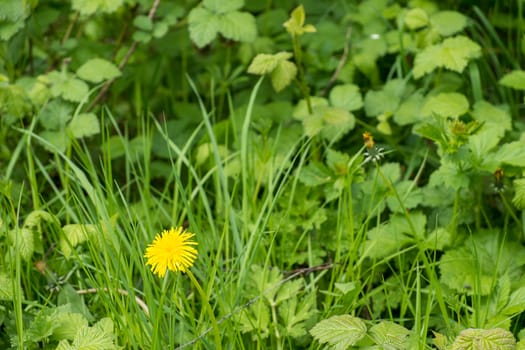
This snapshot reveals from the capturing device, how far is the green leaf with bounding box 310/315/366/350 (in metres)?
1.56

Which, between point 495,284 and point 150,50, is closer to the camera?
point 495,284

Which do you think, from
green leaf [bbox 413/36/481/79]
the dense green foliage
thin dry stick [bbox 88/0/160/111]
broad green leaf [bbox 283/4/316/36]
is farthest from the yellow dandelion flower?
thin dry stick [bbox 88/0/160/111]

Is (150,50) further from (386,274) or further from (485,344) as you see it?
(485,344)

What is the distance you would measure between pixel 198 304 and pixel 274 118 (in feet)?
2.80

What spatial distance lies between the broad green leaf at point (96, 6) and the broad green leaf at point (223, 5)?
29cm

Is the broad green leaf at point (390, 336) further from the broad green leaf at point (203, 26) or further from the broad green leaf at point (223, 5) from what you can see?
the broad green leaf at point (223, 5)

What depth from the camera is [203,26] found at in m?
2.50

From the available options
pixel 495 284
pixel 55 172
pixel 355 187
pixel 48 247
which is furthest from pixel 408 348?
pixel 55 172

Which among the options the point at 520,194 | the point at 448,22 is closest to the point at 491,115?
the point at 448,22

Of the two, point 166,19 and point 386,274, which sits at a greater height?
point 166,19

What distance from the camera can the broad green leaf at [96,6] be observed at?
2.43 meters

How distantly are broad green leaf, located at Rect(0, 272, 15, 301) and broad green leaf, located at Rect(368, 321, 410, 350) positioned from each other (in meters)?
0.81

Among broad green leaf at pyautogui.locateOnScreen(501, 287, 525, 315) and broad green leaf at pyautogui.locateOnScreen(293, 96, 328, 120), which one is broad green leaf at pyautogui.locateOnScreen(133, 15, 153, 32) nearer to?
broad green leaf at pyautogui.locateOnScreen(293, 96, 328, 120)

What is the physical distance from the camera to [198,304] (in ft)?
6.45
